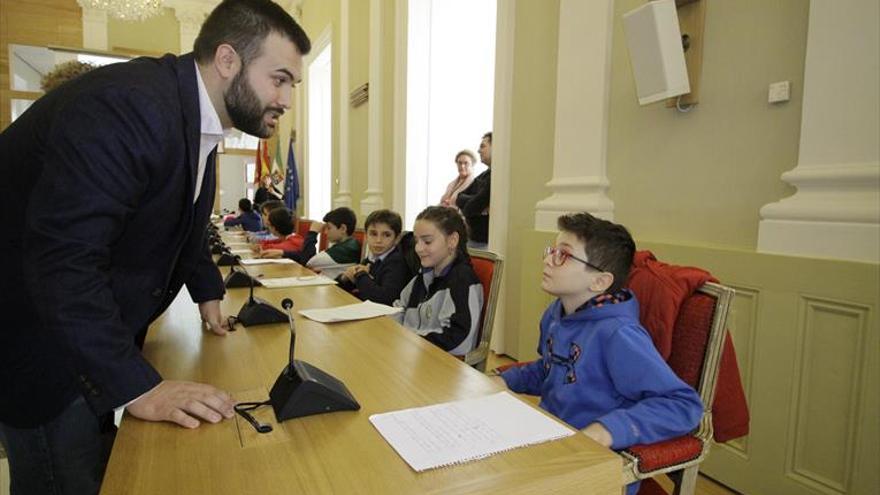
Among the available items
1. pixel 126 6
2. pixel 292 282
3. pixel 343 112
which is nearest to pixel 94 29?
pixel 126 6

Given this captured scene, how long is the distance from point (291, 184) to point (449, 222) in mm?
7703

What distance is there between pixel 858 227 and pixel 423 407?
135 centimetres

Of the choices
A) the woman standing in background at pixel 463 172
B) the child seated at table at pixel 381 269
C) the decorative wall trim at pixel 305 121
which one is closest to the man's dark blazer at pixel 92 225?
the child seated at table at pixel 381 269

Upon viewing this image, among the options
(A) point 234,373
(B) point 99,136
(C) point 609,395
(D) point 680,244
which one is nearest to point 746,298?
(D) point 680,244

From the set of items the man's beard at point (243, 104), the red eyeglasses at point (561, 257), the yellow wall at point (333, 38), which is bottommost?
the red eyeglasses at point (561, 257)

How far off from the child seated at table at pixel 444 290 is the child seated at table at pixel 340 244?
51.3 inches

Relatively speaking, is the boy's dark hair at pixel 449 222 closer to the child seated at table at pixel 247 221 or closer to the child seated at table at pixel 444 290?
the child seated at table at pixel 444 290

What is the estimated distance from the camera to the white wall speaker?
1.93m

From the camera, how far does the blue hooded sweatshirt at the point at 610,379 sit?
957 millimetres

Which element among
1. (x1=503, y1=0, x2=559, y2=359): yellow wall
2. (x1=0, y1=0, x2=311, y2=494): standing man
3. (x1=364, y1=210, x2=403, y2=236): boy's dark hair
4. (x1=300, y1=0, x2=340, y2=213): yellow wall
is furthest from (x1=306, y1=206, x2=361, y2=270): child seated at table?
(x1=300, y1=0, x2=340, y2=213): yellow wall

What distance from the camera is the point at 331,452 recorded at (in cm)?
75

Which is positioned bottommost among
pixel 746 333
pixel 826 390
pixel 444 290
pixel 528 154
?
pixel 826 390

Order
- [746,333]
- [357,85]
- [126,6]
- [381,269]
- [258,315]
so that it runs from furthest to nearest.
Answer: [126,6]
[357,85]
[381,269]
[746,333]
[258,315]

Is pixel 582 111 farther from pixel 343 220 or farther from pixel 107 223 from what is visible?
pixel 107 223
